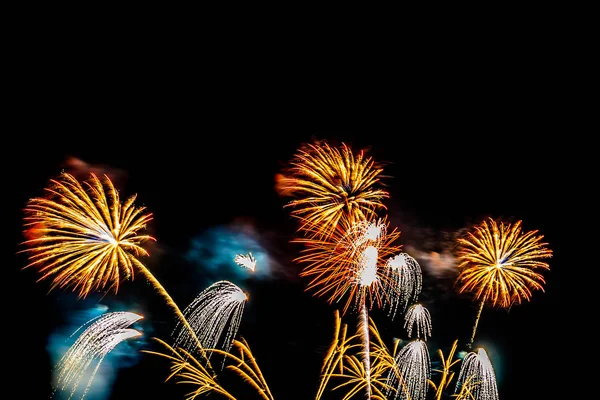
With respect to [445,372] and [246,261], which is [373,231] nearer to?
[246,261]

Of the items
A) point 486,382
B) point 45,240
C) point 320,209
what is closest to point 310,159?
Answer: point 320,209

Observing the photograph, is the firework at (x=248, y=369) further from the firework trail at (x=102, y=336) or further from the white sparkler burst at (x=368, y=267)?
the white sparkler burst at (x=368, y=267)

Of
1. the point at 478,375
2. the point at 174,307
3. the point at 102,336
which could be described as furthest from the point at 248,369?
the point at 478,375

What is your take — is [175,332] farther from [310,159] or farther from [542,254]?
[542,254]

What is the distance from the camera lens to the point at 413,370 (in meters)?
11.1

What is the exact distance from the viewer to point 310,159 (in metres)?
8.89

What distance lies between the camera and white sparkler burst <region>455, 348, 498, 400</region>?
40.6 feet

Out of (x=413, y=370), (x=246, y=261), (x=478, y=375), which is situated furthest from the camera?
(x=478, y=375)

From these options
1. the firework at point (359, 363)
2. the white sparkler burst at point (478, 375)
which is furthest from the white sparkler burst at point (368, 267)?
the white sparkler burst at point (478, 375)

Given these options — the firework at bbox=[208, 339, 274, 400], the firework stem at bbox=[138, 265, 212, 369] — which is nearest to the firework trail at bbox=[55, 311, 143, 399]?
the firework stem at bbox=[138, 265, 212, 369]

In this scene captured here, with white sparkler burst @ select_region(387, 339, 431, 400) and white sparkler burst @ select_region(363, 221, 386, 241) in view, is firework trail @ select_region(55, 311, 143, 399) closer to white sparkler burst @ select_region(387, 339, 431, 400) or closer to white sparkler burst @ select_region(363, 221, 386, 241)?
white sparkler burst @ select_region(363, 221, 386, 241)


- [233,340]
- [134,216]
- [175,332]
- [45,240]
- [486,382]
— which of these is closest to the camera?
[45,240]

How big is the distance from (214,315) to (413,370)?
19.7 ft

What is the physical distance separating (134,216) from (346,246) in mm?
4819
